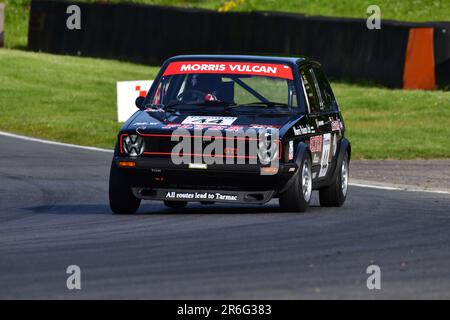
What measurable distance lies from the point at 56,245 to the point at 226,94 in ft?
11.5

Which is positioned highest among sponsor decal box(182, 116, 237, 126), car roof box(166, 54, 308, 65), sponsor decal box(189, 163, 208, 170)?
car roof box(166, 54, 308, 65)

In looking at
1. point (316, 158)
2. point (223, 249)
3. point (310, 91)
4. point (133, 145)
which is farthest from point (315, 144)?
point (223, 249)

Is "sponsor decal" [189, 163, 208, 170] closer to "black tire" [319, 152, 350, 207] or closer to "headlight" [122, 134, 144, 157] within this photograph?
"headlight" [122, 134, 144, 157]

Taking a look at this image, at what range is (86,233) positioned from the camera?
Answer: 11.1m

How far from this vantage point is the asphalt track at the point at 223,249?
322 inches

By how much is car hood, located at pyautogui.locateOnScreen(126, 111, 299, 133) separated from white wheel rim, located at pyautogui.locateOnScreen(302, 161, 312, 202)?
47cm

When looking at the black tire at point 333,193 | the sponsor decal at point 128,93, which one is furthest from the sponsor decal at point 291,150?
the sponsor decal at point 128,93

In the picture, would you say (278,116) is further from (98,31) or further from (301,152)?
(98,31)

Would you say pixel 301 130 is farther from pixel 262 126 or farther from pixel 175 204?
pixel 175 204

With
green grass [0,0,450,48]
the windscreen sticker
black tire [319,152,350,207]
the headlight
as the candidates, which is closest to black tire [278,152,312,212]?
the windscreen sticker

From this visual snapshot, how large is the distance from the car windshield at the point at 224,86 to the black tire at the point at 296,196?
856 mm

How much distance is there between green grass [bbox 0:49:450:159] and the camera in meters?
23.4

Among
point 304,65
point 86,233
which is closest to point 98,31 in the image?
point 304,65

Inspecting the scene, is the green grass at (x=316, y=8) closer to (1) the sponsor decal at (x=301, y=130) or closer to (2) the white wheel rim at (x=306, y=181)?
(1) the sponsor decal at (x=301, y=130)
